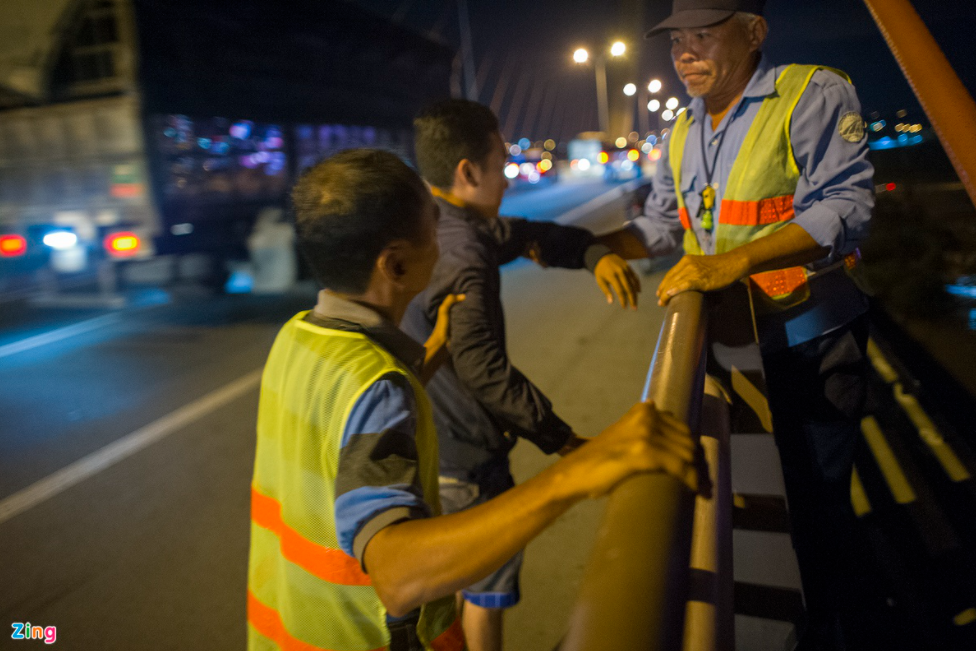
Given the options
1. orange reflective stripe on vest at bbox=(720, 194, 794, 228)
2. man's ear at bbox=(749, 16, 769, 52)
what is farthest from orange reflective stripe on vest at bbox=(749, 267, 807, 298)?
man's ear at bbox=(749, 16, 769, 52)

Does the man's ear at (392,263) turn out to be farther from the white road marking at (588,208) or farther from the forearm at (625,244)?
the white road marking at (588,208)

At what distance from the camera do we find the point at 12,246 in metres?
9.14

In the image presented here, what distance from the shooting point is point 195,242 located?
9.27m

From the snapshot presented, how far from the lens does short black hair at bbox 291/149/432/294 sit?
1359 mm

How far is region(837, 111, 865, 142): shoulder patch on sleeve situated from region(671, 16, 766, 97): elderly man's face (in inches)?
14.3

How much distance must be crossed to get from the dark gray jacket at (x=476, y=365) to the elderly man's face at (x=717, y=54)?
1.97 feet

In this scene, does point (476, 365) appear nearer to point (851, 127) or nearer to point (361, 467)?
point (361, 467)

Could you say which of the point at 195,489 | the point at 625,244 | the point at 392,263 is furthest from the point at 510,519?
the point at 195,489

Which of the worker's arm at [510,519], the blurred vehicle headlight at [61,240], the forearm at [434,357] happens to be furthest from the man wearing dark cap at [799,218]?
the blurred vehicle headlight at [61,240]

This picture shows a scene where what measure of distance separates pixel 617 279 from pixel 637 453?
53.8 inches

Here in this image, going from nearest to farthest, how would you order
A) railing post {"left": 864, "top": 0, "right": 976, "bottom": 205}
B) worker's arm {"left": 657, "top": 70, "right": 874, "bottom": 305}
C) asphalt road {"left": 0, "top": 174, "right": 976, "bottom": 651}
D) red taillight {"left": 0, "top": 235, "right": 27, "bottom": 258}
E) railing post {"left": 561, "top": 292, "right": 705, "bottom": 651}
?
railing post {"left": 561, "top": 292, "right": 705, "bottom": 651} → railing post {"left": 864, "top": 0, "right": 976, "bottom": 205} → worker's arm {"left": 657, "top": 70, "right": 874, "bottom": 305} → asphalt road {"left": 0, "top": 174, "right": 976, "bottom": 651} → red taillight {"left": 0, "top": 235, "right": 27, "bottom": 258}

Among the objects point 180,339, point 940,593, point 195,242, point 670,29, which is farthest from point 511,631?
point 195,242

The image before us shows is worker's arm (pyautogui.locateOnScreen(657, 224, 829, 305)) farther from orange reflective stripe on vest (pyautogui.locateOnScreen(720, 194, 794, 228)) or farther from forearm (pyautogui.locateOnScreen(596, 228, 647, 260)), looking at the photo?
forearm (pyautogui.locateOnScreen(596, 228, 647, 260))

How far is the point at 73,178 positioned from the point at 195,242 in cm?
163
